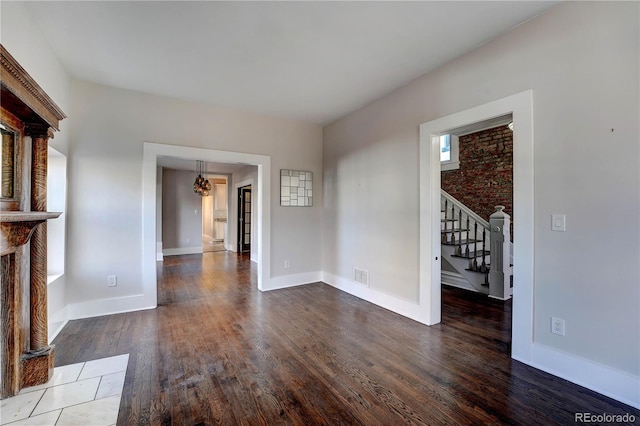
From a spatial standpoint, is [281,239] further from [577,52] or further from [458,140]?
[458,140]

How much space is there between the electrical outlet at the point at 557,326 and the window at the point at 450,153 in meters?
4.83

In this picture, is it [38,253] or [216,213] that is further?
[216,213]

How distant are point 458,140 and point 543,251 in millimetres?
4897

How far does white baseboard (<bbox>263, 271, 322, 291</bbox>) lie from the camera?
180 inches

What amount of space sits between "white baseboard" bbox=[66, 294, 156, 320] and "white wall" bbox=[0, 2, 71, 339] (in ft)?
0.42

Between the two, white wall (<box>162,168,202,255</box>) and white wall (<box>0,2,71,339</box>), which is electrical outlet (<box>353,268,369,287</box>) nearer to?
white wall (<box>0,2,71,339</box>)

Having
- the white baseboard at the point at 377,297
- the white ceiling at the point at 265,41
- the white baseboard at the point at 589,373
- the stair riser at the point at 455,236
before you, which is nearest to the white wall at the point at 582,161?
the white baseboard at the point at 589,373

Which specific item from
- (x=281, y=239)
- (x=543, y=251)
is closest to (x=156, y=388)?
(x=281, y=239)

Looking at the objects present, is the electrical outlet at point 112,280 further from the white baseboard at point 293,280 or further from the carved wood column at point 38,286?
the white baseboard at point 293,280

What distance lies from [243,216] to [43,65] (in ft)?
20.1

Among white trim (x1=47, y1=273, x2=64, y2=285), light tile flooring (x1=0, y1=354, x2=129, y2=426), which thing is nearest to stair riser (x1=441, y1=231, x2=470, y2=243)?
light tile flooring (x1=0, y1=354, x2=129, y2=426)

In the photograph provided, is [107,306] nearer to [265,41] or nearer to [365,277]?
[365,277]

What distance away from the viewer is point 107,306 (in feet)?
11.3

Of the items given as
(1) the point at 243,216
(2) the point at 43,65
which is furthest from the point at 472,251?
(1) the point at 243,216
